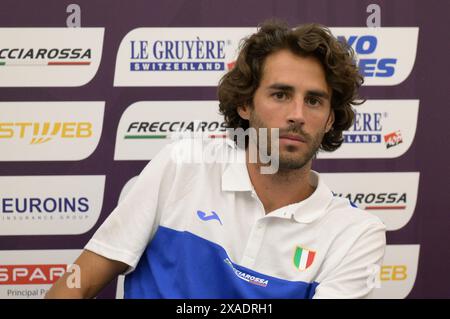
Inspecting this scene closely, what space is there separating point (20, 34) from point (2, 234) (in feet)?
2.32

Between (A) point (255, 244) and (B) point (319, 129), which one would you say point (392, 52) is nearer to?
(B) point (319, 129)

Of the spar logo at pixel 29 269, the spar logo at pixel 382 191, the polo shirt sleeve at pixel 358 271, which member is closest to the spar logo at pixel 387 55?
the spar logo at pixel 382 191

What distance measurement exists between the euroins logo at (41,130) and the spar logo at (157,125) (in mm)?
146

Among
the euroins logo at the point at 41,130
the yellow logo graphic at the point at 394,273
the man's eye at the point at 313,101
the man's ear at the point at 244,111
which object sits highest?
the man's eye at the point at 313,101

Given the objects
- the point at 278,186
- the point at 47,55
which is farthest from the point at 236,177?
the point at 47,55

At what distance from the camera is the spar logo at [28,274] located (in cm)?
205

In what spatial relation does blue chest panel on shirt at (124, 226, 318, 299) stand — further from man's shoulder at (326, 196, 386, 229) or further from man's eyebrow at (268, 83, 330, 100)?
man's eyebrow at (268, 83, 330, 100)

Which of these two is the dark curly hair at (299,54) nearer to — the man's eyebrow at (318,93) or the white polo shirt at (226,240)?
the man's eyebrow at (318,93)

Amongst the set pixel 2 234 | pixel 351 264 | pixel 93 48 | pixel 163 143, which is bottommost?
pixel 2 234

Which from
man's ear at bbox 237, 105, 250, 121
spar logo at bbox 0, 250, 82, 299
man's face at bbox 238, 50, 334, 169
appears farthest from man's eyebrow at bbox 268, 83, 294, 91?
spar logo at bbox 0, 250, 82, 299

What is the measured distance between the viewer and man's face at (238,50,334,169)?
145cm

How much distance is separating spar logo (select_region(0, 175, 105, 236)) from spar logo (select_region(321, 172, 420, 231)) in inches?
33.6

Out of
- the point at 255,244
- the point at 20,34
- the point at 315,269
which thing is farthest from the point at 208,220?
the point at 20,34

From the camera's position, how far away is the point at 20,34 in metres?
2.00
